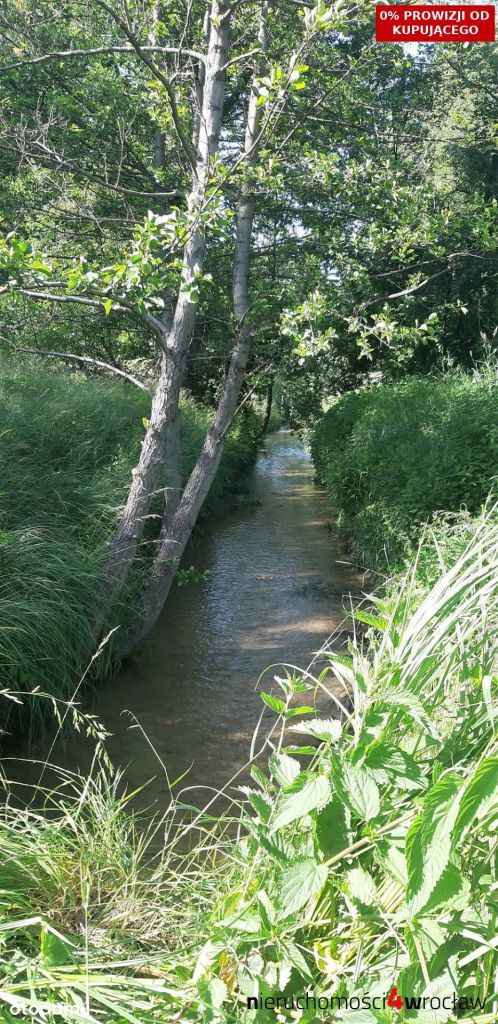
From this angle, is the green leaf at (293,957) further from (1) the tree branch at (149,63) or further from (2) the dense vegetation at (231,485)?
(1) the tree branch at (149,63)

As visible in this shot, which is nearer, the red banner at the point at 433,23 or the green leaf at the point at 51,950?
the green leaf at the point at 51,950

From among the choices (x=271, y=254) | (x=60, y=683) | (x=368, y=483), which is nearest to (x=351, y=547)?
(x=368, y=483)

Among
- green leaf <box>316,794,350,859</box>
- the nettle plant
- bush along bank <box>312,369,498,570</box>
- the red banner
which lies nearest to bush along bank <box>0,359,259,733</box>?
bush along bank <box>312,369,498,570</box>

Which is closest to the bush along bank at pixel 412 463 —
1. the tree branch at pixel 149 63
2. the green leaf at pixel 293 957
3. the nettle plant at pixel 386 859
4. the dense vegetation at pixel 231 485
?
the dense vegetation at pixel 231 485

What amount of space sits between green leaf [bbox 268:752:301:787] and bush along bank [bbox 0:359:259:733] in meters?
2.71

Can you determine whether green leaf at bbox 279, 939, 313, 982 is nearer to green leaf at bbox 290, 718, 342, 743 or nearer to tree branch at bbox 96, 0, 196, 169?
green leaf at bbox 290, 718, 342, 743

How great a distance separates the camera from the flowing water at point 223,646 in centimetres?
476

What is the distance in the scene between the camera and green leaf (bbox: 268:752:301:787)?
1.92 metres

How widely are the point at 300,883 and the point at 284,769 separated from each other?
32cm

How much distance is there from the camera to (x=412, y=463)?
7289 mm

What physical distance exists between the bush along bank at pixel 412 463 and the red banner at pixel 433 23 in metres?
4.10

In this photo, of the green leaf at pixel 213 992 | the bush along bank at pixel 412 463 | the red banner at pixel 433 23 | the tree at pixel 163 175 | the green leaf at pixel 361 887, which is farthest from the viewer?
the red banner at pixel 433 23

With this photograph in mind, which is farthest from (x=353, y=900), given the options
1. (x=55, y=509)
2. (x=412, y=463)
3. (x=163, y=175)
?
(x=163, y=175)

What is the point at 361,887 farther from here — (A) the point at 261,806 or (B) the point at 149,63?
(B) the point at 149,63
